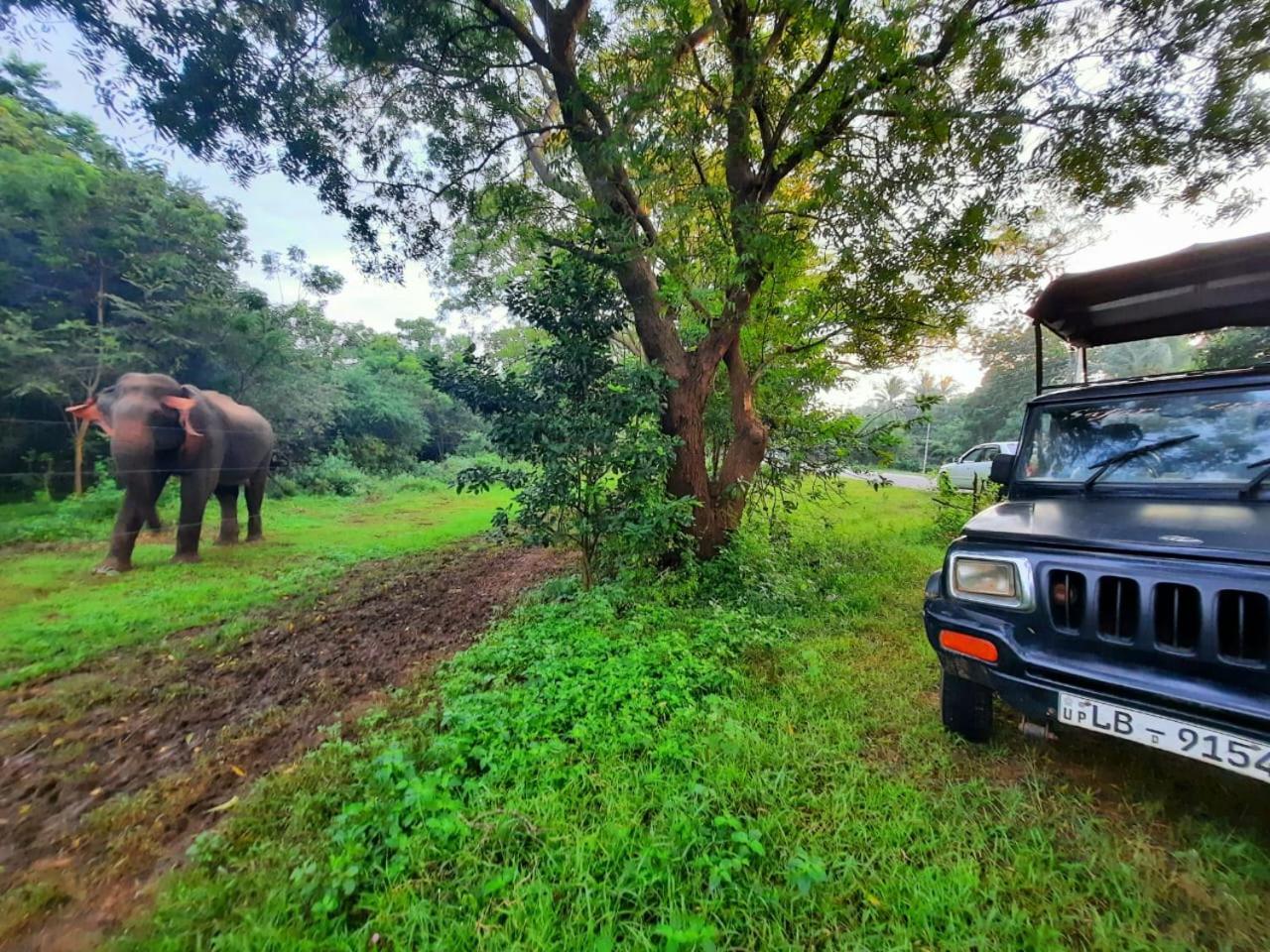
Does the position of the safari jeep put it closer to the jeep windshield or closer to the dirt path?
the jeep windshield

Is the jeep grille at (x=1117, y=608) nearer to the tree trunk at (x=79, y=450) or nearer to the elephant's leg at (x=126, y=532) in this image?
the elephant's leg at (x=126, y=532)

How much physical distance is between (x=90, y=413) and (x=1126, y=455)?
25.5ft

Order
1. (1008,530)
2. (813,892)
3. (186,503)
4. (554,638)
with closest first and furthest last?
(813,892), (1008,530), (554,638), (186,503)

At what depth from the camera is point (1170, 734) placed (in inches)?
62.9

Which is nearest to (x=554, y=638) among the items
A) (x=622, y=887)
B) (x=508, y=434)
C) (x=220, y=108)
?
(x=508, y=434)

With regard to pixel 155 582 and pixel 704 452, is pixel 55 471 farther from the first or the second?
pixel 704 452

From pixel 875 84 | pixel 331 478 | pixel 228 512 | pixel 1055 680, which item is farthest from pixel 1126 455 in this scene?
pixel 331 478

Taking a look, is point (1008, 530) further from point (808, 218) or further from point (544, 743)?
point (808, 218)

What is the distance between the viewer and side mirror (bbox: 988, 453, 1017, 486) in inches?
117

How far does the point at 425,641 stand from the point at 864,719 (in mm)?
3390

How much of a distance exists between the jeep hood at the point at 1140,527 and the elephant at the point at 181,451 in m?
Answer: 7.02

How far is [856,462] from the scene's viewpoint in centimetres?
666

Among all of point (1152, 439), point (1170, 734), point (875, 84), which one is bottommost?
point (1170, 734)

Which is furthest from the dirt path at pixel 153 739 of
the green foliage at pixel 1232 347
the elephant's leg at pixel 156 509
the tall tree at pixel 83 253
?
the green foliage at pixel 1232 347
